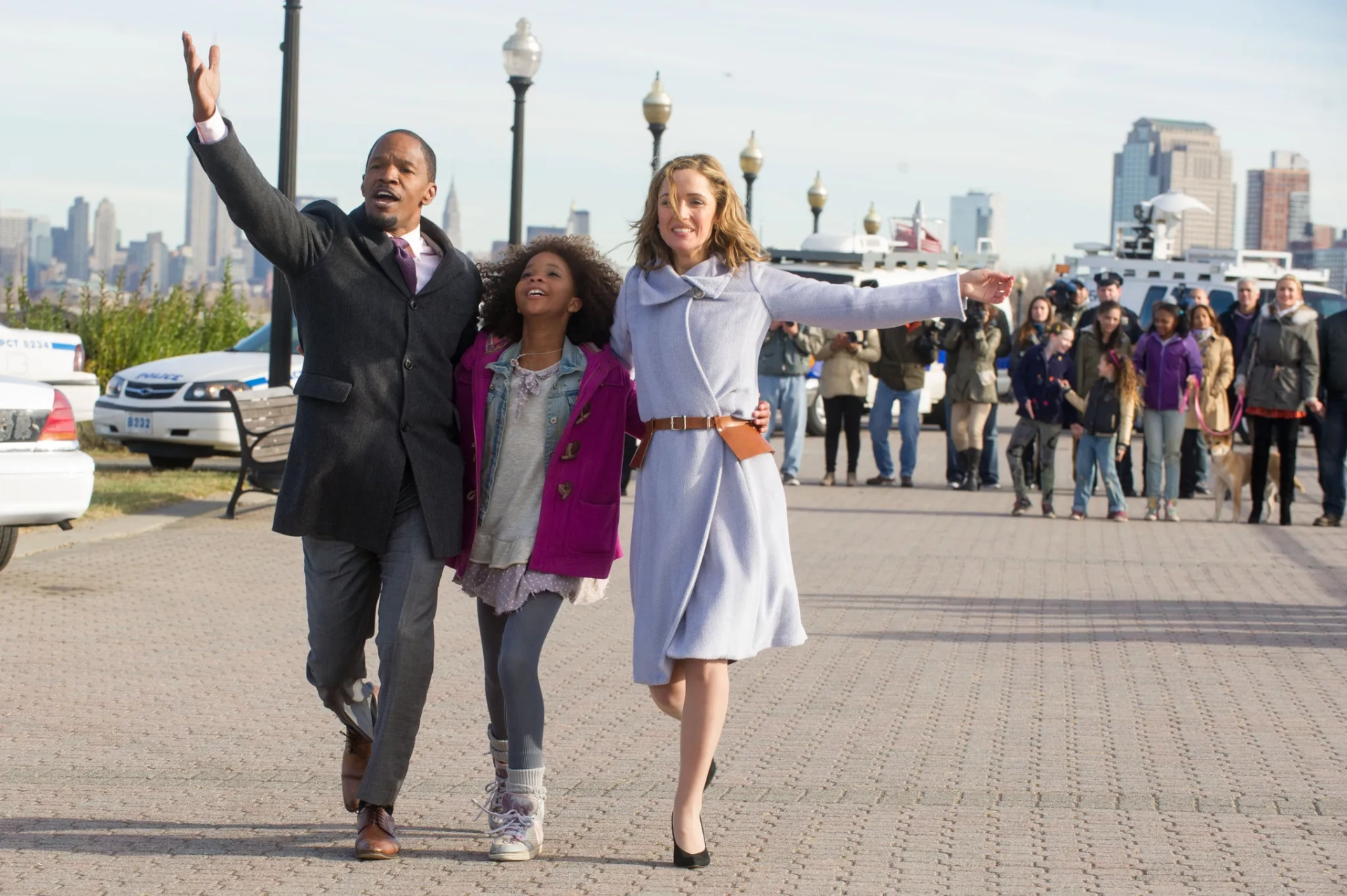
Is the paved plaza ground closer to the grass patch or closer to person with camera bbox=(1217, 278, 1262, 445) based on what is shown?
the grass patch

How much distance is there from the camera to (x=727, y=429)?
4.85m

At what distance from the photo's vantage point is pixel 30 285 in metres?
21.9

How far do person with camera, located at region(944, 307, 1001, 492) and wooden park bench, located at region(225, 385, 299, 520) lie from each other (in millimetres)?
6454

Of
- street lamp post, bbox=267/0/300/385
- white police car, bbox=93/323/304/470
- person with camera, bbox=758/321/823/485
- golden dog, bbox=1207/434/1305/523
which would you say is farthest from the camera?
person with camera, bbox=758/321/823/485

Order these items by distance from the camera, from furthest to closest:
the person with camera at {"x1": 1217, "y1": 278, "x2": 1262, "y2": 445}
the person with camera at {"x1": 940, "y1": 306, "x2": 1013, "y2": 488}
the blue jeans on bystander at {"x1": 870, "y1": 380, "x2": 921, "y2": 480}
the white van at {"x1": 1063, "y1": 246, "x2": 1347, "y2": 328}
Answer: the white van at {"x1": 1063, "y1": 246, "x2": 1347, "y2": 328}
the blue jeans on bystander at {"x1": 870, "y1": 380, "x2": 921, "y2": 480}
the person with camera at {"x1": 940, "y1": 306, "x2": 1013, "y2": 488}
the person with camera at {"x1": 1217, "y1": 278, "x2": 1262, "y2": 445}

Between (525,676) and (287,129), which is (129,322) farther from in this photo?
(525,676)

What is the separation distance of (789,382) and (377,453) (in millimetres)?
12581

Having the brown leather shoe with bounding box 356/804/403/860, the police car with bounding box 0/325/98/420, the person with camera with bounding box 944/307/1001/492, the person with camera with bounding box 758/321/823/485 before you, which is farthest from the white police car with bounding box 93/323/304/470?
the brown leather shoe with bounding box 356/804/403/860

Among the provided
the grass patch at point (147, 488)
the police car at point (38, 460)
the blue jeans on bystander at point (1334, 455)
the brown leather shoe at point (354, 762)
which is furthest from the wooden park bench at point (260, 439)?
the blue jeans on bystander at point (1334, 455)

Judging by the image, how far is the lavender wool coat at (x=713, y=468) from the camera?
4797mm

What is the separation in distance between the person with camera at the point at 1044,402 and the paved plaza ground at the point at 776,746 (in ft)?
12.8

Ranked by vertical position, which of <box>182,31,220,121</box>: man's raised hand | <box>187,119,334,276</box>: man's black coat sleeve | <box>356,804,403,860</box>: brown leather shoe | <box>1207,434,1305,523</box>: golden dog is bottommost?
<box>356,804,403,860</box>: brown leather shoe

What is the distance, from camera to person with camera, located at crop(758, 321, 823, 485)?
16922mm

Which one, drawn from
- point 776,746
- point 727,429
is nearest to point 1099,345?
point 776,746
